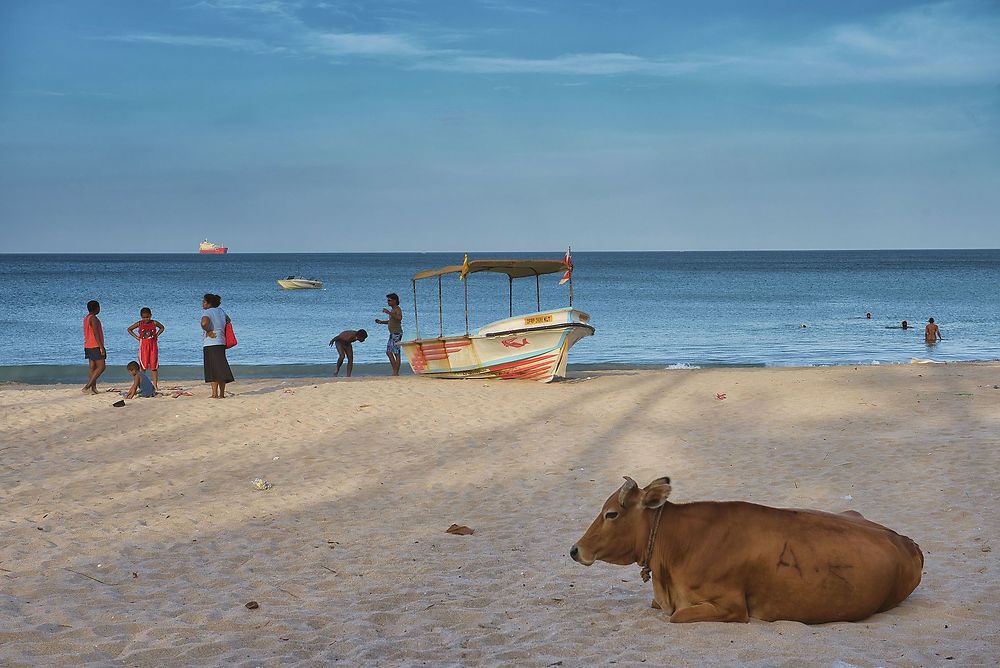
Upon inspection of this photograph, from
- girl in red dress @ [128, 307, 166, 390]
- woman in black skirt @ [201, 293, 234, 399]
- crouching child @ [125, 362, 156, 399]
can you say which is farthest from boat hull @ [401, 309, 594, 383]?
crouching child @ [125, 362, 156, 399]

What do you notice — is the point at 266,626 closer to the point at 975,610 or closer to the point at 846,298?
the point at 975,610

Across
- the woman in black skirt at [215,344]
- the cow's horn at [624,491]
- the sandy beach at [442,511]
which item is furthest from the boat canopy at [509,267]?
the cow's horn at [624,491]

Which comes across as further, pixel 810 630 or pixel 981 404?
pixel 981 404

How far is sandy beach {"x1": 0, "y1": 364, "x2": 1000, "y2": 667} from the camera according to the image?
213 inches

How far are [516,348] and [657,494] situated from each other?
14157 millimetres

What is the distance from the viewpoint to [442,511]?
9562 mm

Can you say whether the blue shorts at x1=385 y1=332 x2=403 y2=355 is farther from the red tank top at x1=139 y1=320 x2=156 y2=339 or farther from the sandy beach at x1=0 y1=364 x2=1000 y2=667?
the red tank top at x1=139 y1=320 x2=156 y2=339

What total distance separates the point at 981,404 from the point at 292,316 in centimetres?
4248

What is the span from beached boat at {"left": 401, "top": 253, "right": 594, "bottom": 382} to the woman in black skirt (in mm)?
3975

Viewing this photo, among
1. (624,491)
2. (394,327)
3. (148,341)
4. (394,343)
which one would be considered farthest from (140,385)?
(624,491)

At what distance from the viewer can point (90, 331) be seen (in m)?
18.0

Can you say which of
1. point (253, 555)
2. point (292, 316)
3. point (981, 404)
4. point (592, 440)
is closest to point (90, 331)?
point (592, 440)

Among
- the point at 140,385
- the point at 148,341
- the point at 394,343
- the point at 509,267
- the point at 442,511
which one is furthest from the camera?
the point at 394,343

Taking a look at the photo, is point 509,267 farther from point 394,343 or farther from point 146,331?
point 146,331
